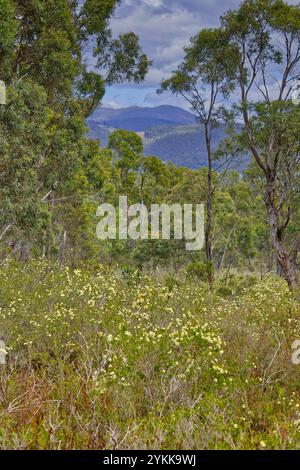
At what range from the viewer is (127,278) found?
1352cm

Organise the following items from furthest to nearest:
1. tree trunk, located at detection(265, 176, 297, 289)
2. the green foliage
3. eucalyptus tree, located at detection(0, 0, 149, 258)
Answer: tree trunk, located at detection(265, 176, 297, 289) → eucalyptus tree, located at detection(0, 0, 149, 258) → the green foliage

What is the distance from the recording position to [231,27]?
2084 cm

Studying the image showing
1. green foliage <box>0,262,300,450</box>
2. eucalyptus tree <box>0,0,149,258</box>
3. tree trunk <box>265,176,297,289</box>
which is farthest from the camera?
tree trunk <box>265,176,297,289</box>

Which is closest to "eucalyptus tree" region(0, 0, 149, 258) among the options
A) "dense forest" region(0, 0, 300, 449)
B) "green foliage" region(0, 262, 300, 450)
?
"dense forest" region(0, 0, 300, 449)

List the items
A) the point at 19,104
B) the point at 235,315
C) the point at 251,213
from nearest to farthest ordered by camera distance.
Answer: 1. the point at 235,315
2. the point at 19,104
3. the point at 251,213

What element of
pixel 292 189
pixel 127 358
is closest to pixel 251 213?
pixel 292 189

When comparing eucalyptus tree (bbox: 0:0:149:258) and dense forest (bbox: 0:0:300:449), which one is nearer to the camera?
dense forest (bbox: 0:0:300:449)

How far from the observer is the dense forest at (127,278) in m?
4.78

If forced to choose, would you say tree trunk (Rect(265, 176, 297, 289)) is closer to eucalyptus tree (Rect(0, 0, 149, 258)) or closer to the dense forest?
the dense forest

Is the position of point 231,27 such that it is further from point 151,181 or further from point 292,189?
point 151,181

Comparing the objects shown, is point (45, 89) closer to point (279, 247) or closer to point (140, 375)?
point (279, 247)

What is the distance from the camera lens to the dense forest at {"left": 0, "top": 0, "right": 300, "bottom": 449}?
188 inches
